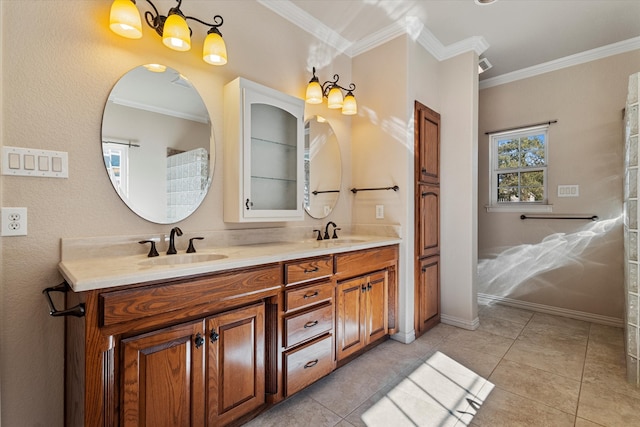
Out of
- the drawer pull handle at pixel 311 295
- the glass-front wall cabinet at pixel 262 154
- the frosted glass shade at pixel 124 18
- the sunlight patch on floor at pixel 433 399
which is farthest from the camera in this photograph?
the glass-front wall cabinet at pixel 262 154

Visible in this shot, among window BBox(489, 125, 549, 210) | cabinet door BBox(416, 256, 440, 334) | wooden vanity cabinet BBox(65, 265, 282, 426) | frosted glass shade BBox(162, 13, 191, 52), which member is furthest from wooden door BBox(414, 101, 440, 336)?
frosted glass shade BBox(162, 13, 191, 52)

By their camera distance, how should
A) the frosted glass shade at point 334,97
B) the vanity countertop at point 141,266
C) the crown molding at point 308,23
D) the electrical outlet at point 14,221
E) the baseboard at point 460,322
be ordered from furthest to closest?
1. the baseboard at point 460,322
2. the frosted glass shade at point 334,97
3. the crown molding at point 308,23
4. the electrical outlet at point 14,221
5. the vanity countertop at point 141,266

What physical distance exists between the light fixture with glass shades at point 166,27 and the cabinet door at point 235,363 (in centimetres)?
142

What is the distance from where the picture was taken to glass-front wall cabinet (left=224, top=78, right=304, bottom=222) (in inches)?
76.2

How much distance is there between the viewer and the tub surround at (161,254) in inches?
43.9

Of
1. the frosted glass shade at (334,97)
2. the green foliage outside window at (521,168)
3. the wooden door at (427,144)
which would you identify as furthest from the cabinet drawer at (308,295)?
the green foliage outside window at (521,168)

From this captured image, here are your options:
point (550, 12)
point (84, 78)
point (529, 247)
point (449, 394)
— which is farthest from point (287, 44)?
point (529, 247)

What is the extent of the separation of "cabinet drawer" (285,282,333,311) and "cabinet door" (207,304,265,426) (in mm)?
181

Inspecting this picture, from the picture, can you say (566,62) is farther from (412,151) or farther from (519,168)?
(412,151)

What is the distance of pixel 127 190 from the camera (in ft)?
5.30

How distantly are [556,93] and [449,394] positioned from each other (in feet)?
10.8

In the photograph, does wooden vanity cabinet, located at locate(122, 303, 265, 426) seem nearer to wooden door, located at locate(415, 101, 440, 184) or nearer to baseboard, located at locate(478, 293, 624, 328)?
wooden door, located at locate(415, 101, 440, 184)

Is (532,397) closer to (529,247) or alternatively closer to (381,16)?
(529,247)

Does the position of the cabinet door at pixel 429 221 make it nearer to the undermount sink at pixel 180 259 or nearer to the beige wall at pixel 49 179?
the undermount sink at pixel 180 259
